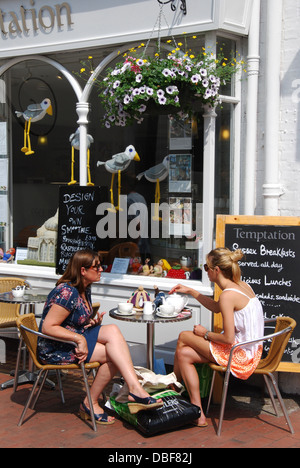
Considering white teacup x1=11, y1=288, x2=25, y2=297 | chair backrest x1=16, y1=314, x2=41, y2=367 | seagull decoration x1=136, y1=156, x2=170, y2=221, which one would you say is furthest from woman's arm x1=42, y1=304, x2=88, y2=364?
seagull decoration x1=136, y1=156, x2=170, y2=221

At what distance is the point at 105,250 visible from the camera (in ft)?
21.4

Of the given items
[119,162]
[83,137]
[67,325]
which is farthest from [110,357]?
[83,137]

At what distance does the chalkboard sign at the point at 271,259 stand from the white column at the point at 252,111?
0.56m

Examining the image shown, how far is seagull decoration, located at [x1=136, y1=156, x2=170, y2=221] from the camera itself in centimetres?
620

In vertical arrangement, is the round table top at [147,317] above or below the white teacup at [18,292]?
below

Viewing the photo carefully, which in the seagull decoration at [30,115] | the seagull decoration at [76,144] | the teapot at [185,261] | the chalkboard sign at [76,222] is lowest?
the teapot at [185,261]

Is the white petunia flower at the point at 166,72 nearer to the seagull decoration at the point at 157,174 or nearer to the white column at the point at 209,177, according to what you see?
the white column at the point at 209,177

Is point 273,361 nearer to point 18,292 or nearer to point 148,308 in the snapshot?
point 148,308

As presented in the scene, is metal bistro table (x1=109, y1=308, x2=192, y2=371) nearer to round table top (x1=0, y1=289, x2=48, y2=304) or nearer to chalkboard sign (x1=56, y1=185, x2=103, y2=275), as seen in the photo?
round table top (x1=0, y1=289, x2=48, y2=304)

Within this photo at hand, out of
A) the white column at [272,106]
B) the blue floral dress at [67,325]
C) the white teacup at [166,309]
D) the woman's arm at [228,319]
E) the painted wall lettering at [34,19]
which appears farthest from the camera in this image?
the painted wall lettering at [34,19]

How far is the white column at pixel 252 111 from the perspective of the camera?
5.69 meters

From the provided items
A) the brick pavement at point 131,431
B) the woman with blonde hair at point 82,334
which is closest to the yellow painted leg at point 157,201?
the woman with blonde hair at point 82,334

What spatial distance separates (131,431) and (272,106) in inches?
120

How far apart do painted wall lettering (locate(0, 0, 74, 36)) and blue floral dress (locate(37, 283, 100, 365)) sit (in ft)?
10.5
